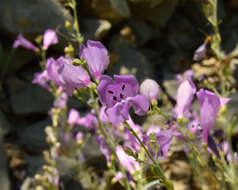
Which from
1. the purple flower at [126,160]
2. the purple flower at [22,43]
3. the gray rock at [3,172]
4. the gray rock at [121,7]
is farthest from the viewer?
the gray rock at [121,7]

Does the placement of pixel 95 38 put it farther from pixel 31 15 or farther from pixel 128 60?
pixel 31 15

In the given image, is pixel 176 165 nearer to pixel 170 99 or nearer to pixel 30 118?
pixel 170 99

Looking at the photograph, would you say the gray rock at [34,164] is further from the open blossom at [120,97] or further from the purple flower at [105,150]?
the open blossom at [120,97]

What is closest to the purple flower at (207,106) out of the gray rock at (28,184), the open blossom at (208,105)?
the open blossom at (208,105)

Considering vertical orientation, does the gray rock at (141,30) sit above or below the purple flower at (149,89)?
above

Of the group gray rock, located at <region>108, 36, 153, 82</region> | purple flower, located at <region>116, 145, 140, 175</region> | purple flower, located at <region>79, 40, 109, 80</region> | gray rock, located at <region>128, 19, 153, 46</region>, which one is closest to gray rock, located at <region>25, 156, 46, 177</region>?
gray rock, located at <region>108, 36, 153, 82</region>

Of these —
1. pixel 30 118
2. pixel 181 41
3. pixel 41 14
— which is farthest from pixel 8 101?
pixel 181 41
